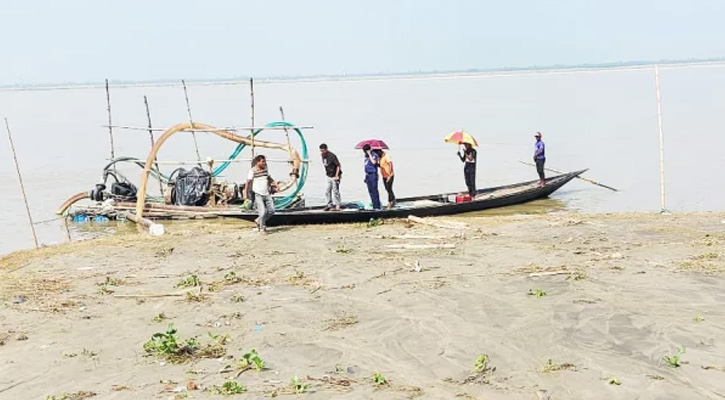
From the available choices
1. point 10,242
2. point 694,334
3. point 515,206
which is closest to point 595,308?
point 694,334

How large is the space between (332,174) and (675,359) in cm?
1034

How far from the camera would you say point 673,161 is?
28906mm

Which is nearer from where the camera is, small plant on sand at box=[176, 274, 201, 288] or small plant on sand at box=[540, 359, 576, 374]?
small plant on sand at box=[540, 359, 576, 374]

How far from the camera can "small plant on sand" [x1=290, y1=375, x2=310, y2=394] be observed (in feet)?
20.9

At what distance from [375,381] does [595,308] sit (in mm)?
3148

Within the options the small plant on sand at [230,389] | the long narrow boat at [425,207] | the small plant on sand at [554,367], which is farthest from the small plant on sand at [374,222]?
the small plant on sand at [230,389]

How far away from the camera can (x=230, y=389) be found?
6.42 m

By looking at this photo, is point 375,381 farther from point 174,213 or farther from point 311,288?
point 174,213

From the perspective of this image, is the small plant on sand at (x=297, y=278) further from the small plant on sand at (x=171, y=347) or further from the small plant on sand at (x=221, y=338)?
the small plant on sand at (x=171, y=347)

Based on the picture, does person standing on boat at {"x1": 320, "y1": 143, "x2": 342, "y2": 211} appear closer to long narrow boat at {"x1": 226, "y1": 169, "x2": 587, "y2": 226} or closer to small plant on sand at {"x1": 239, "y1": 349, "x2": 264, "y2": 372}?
long narrow boat at {"x1": 226, "y1": 169, "x2": 587, "y2": 226}

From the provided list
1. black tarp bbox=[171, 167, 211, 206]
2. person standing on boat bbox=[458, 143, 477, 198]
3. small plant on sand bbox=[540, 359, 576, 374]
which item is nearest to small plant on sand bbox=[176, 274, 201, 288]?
small plant on sand bbox=[540, 359, 576, 374]

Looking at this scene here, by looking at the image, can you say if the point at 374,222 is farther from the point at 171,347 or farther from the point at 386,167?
the point at 171,347

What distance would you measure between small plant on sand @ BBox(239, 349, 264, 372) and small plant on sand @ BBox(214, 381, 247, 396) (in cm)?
45

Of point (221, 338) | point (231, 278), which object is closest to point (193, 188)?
point (231, 278)
